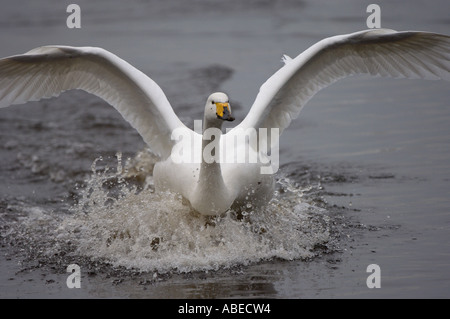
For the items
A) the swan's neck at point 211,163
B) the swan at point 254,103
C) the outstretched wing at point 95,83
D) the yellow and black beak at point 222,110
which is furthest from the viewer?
the outstretched wing at point 95,83

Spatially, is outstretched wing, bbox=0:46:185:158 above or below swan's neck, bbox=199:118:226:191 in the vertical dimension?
above

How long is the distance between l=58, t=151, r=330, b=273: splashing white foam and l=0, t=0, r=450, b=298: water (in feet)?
0.06

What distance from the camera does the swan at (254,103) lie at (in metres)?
7.96

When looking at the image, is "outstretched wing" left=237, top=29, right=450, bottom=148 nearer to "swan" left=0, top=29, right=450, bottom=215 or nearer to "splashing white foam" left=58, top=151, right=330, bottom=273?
"swan" left=0, top=29, right=450, bottom=215

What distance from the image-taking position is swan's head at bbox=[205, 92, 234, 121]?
7.07 meters

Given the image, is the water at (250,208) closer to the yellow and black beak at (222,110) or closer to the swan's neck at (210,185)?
the swan's neck at (210,185)

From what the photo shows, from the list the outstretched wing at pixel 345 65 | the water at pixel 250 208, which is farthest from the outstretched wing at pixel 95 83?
the outstretched wing at pixel 345 65

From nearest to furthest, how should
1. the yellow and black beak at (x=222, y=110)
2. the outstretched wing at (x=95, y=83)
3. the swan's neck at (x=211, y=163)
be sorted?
1. the yellow and black beak at (x=222, y=110)
2. the swan's neck at (x=211, y=163)
3. the outstretched wing at (x=95, y=83)

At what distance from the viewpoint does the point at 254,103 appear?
8484 millimetres

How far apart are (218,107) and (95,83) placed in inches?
86.2

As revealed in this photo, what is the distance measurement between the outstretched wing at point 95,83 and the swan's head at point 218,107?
54.0 inches

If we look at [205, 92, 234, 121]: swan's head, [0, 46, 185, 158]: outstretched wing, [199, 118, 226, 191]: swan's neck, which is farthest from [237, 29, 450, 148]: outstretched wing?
[205, 92, 234, 121]: swan's head

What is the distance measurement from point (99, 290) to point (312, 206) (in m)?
3.23

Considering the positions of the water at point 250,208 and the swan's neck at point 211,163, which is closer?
the water at point 250,208
